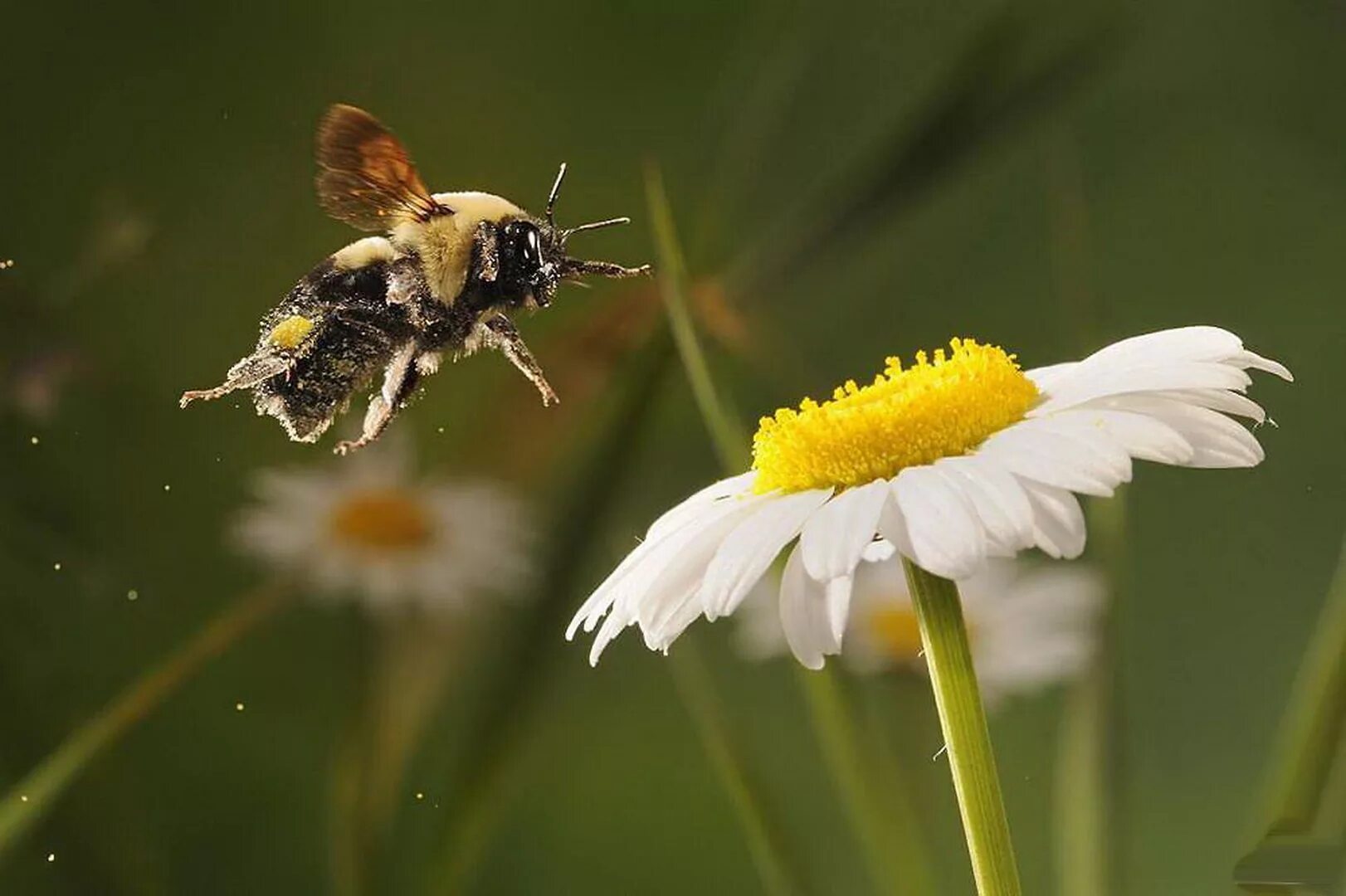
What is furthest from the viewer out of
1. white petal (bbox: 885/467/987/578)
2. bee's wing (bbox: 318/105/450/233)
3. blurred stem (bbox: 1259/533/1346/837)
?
blurred stem (bbox: 1259/533/1346/837)

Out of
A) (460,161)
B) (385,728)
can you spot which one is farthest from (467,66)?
(385,728)

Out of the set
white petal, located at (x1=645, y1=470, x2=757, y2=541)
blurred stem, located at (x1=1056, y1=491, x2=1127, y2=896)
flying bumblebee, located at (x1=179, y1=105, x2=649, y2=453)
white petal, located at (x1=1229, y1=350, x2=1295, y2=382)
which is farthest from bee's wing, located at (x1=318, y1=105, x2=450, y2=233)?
blurred stem, located at (x1=1056, y1=491, x2=1127, y2=896)

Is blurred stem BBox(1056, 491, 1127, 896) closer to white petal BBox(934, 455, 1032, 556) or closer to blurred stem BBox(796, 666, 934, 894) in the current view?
blurred stem BBox(796, 666, 934, 894)

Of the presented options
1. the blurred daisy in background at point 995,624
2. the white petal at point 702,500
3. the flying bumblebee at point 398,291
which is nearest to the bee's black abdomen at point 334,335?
the flying bumblebee at point 398,291

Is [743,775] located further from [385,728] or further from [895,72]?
[895,72]

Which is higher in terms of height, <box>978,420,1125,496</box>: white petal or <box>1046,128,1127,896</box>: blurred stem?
<box>978,420,1125,496</box>: white petal

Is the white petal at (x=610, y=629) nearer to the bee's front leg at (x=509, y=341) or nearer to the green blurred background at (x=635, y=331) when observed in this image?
the bee's front leg at (x=509, y=341)

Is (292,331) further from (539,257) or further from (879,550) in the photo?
(879,550)

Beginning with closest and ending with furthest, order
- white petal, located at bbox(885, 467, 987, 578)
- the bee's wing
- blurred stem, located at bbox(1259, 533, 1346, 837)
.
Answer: white petal, located at bbox(885, 467, 987, 578) < the bee's wing < blurred stem, located at bbox(1259, 533, 1346, 837)
